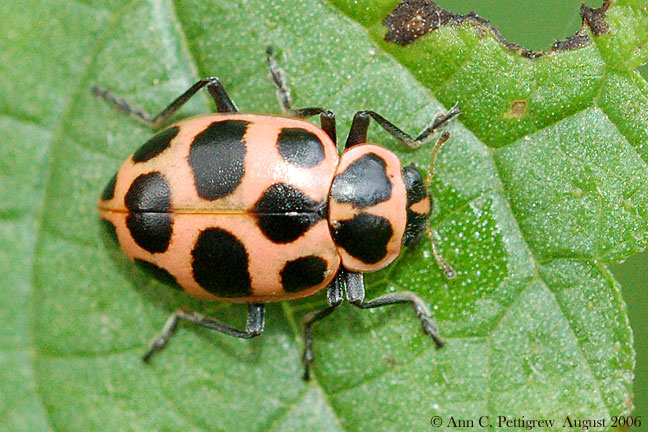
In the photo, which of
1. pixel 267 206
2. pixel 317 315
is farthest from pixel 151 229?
pixel 317 315

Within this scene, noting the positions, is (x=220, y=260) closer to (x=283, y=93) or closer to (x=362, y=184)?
(x=362, y=184)

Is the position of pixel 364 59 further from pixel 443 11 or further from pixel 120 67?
pixel 120 67

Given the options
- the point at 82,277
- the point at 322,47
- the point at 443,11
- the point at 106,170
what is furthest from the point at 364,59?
the point at 82,277

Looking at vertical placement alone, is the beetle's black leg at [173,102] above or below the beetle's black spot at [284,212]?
above

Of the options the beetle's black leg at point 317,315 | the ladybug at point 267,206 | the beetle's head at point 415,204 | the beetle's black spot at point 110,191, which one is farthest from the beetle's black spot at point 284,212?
the beetle's black spot at point 110,191

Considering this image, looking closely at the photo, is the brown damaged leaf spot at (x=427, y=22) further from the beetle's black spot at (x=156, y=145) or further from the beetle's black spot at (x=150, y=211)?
the beetle's black spot at (x=150, y=211)

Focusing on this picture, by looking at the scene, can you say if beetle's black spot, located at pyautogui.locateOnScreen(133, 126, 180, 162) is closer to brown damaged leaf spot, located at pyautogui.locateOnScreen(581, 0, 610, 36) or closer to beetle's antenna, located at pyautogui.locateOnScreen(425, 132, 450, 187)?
beetle's antenna, located at pyautogui.locateOnScreen(425, 132, 450, 187)
